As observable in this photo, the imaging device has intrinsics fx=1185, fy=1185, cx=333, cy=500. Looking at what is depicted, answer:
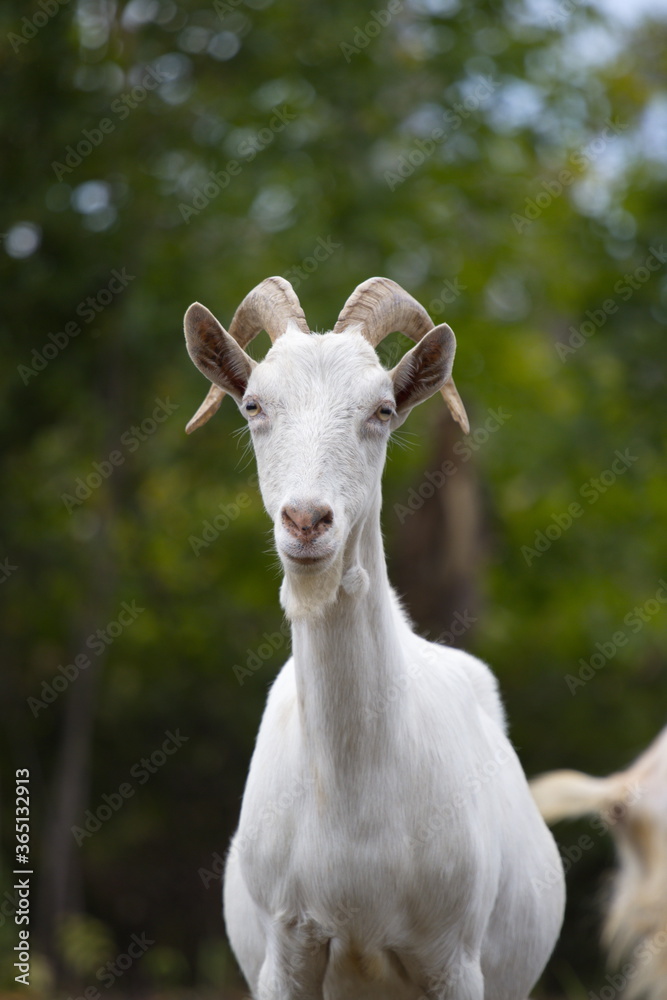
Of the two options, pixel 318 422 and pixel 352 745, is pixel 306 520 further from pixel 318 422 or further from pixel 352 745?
pixel 352 745

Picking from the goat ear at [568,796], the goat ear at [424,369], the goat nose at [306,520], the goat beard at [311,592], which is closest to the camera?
the goat nose at [306,520]

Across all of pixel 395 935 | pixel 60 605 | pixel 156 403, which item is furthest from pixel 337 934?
pixel 60 605

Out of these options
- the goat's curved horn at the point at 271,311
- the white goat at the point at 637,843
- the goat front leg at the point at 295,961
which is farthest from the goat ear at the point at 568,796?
the goat's curved horn at the point at 271,311

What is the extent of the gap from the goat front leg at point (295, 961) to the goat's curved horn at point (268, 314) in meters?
1.75

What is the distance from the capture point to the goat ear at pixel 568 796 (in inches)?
283

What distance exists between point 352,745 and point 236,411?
23.7 feet

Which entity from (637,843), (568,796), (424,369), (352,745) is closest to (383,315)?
(424,369)

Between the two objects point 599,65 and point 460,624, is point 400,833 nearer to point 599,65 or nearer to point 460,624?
point 460,624

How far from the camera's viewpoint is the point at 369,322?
13.7 feet

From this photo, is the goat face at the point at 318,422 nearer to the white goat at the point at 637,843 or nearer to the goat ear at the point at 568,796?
the goat ear at the point at 568,796

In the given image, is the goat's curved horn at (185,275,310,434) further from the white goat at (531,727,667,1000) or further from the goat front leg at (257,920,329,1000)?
the white goat at (531,727,667,1000)

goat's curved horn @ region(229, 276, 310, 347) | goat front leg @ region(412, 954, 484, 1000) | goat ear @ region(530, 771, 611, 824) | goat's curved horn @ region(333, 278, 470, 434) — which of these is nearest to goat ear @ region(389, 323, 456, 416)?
goat's curved horn @ region(333, 278, 470, 434)

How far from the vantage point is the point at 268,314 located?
13.9 feet

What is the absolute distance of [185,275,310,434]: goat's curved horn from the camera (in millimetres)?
4191
